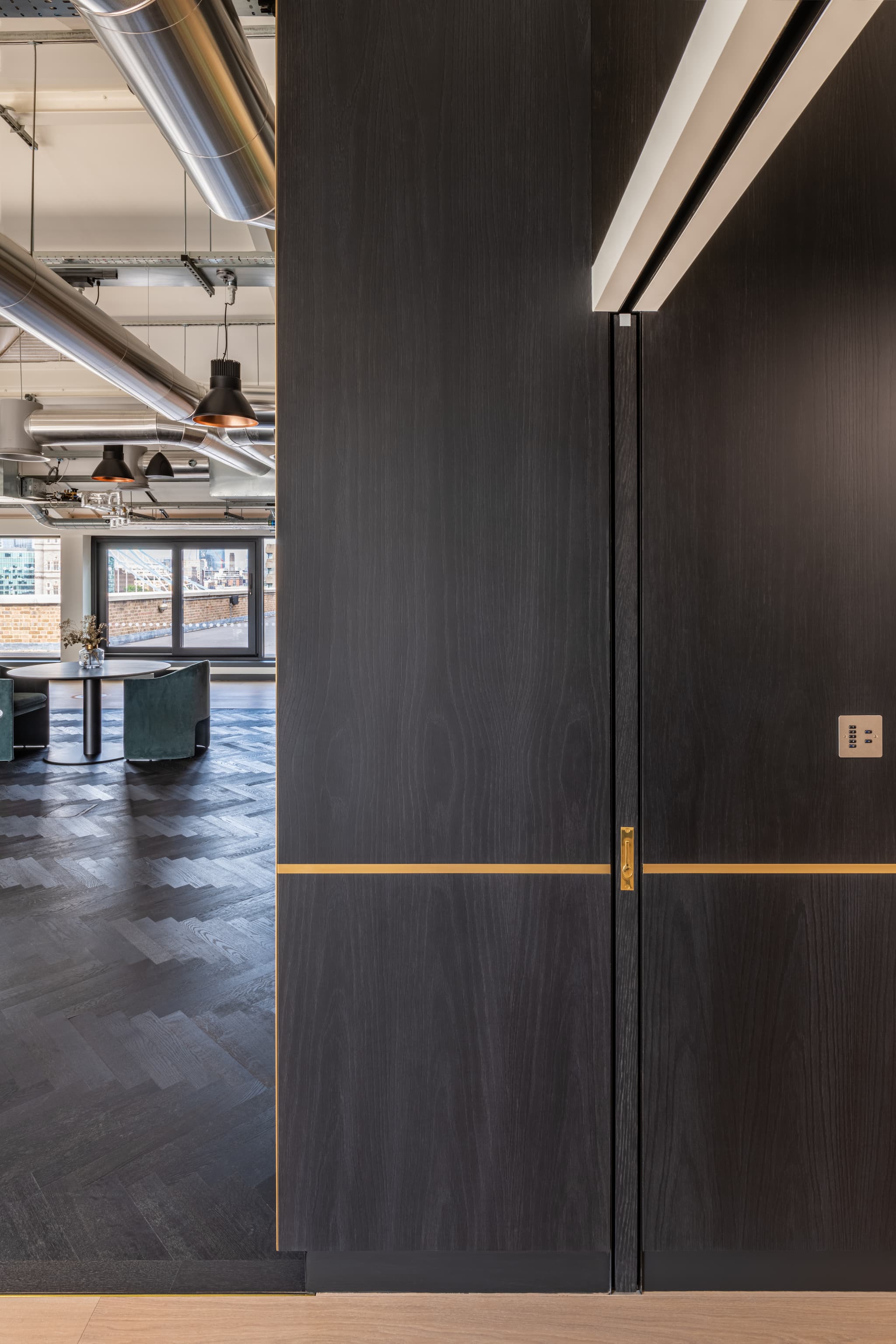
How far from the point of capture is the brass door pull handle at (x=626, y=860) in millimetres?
1646

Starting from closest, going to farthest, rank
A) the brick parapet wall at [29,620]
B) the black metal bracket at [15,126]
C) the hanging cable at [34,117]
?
the hanging cable at [34,117] < the black metal bracket at [15,126] < the brick parapet wall at [29,620]

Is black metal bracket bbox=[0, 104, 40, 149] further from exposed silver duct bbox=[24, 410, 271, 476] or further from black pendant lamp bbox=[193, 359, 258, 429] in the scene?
exposed silver duct bbox=[24, 410, 271, 476]

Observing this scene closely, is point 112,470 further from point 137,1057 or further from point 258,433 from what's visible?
point 137,1057

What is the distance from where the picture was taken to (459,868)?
5.41 feet

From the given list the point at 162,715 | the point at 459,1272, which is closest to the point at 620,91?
the point at 459,1272

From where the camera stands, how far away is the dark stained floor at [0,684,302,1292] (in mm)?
1756

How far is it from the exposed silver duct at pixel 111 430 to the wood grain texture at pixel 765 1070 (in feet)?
19.7

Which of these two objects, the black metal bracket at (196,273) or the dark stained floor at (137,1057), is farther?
the black metal bracket at (196,273)

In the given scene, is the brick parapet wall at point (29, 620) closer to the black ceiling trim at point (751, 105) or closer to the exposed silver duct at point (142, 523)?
the exposed silver duct at point (142, 523)

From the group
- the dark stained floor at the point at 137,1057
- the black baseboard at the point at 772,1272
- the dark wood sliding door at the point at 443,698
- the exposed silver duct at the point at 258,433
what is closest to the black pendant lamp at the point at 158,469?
the exposed silver duct at the point at 258,433

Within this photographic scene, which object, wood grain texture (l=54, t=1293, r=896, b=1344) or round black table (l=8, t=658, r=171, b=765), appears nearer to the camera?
wood grain texture (l=54, t=1293, r=896, b=1344)

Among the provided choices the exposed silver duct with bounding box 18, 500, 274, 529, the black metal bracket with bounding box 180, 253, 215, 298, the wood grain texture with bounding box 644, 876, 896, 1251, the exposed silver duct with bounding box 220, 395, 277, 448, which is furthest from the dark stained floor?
the exposed silver duct with bounding box 18, 500, 274, 529

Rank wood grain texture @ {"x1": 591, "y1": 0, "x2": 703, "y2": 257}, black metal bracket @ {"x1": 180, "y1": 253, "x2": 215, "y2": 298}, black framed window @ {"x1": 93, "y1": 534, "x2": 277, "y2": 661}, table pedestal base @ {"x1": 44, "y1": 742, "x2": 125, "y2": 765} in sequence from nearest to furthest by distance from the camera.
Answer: wood grain texture @ {"x1": 591, "y1": 0, "x2": 703, "y2": 257} → black metal bracket @ {"x1": 180, "y1": 253, "x2": 215, "y2": 298} → table pedestal base @ {"x1": 44, "y1": 742, "x2": 125, "y2": 765} → black framed window @ {"x1": 93, "y1": 534, "x2": 277, "y2": 661}

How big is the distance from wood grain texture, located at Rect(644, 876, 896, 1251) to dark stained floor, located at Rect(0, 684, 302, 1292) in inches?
39.9
